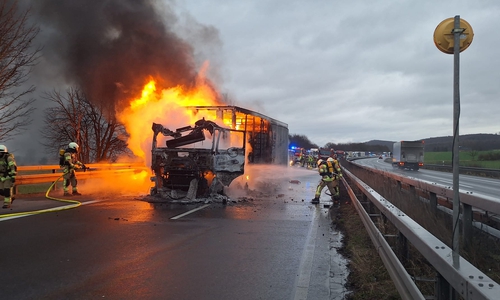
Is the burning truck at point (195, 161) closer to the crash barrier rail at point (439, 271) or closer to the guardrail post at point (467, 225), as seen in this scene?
the crash barrier rail at point (439, 271)

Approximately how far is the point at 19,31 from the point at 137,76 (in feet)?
15.4

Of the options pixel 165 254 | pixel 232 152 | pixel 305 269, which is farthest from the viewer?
pixel 232 152

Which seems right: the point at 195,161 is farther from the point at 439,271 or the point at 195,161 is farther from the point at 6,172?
the point at 439,271

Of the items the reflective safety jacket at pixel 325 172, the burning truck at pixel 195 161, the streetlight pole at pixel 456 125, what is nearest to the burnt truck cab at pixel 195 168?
the burning truck at pixel 195 161

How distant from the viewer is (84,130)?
27.0 metres

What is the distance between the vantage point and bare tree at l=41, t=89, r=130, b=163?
24.4 metres

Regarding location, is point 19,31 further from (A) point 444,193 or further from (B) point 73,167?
(A) point 444,193

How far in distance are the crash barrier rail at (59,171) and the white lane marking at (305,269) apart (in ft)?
29.6

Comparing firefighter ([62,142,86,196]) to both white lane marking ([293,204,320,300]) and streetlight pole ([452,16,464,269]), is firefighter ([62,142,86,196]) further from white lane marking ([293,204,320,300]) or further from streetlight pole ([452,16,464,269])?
streetlight pole ([452,16,464,269])

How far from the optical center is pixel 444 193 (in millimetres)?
5090

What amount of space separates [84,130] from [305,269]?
25270mm

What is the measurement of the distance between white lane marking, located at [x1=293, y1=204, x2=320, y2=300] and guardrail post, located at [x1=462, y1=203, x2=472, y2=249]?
1.74m

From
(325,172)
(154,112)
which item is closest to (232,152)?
(325,172)

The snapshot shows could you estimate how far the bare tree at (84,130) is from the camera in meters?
24.4
